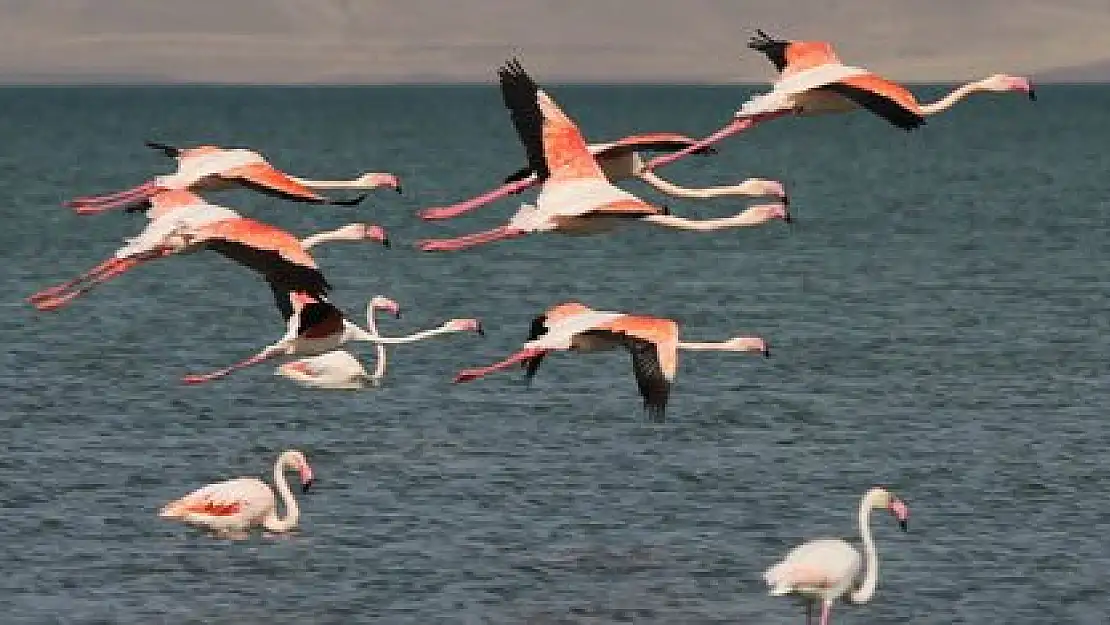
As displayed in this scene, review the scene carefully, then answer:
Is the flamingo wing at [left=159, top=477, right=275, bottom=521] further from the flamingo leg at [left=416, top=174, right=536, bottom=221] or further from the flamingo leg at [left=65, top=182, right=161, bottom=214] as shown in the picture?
the flamingo leg at [left=416, top=174, right=536, bottom=221]

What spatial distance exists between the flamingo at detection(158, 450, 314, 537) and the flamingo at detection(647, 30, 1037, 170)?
5.92 metres

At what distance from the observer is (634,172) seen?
96.3 ft

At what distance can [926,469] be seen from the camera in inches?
1403

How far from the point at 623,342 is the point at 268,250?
3025mm

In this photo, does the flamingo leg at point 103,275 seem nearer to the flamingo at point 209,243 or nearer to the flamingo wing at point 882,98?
the flamingo at point 209,243

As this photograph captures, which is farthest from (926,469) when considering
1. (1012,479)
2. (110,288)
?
(110,288)

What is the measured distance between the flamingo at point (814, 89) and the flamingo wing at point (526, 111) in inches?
52.1

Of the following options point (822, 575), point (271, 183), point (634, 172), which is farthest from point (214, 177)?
point (822, 575)

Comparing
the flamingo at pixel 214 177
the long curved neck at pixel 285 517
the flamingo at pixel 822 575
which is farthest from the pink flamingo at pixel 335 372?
the flamingo at pixel 822 575

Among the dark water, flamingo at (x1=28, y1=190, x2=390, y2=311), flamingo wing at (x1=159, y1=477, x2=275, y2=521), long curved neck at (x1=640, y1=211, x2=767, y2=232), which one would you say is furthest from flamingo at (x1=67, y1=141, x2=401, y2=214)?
flamingo wing at (x1=159, y1=477, x2=275, y2=521)

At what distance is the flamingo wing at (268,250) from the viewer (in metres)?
24.5

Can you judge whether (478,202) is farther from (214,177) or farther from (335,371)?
(335,371)

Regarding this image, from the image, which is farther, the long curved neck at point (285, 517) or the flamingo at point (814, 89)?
the long curved neck at point (285, 517)

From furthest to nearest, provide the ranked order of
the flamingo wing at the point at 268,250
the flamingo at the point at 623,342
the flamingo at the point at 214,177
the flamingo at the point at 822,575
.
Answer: the flamingo at the point at 214,177 < the flamingo at the point at 822,575 < the flamingo wing at the point at 268,250 < the flamingo at the point at 623,342
